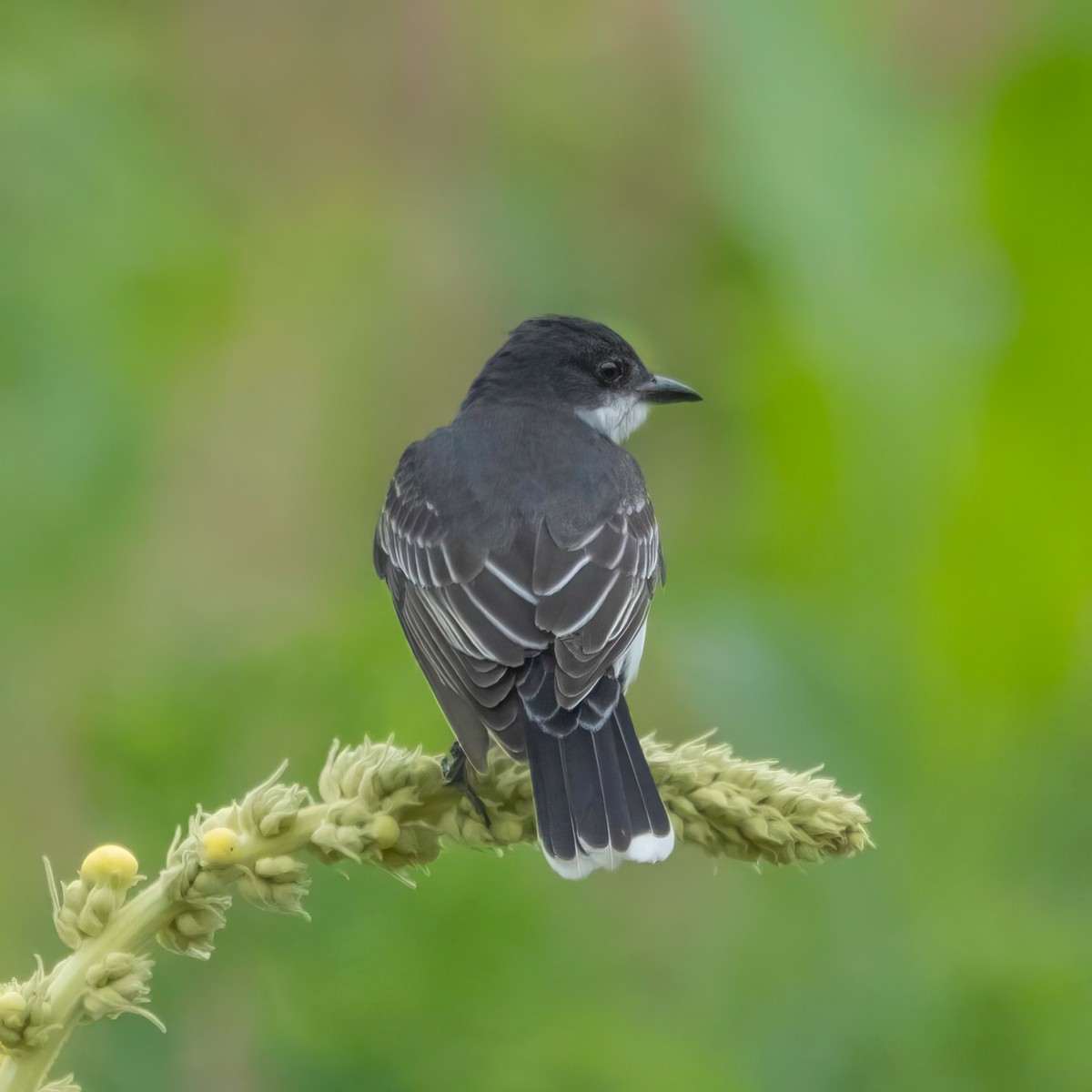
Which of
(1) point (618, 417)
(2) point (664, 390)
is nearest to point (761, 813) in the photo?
(2) point (664, 390)

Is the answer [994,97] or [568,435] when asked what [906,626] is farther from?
[568,435]

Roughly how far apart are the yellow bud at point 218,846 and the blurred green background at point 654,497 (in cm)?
136

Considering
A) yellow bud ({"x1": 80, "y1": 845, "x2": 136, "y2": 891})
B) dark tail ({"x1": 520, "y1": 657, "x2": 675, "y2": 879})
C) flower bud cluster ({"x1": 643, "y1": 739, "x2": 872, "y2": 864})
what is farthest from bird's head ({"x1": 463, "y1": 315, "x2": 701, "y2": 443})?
yellow bud ({"x1": 80, "y1": 845, "x2": 136, "y2": 891})

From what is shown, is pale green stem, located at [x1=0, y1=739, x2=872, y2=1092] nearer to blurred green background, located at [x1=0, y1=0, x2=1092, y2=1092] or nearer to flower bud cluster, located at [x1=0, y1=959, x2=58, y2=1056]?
flower bud cluster, located at [x1=0, y1=959, x2=58, y2=1056]

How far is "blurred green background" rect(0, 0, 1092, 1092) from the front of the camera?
3.16 meters

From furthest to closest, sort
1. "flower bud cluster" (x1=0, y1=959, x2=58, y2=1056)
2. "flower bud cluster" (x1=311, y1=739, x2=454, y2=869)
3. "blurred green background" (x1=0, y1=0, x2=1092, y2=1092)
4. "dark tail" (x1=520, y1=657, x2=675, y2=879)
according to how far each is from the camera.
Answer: "blurred green background" (x1=0, y1=0, x2=1092, y2=1092)
"dark tail" (x1=520, y1=657, x2=675, y2=879)
"flower bud cluster" (x1=311, y1=739, x2=454, y2=869)
"flower bud cluster" (x1=0, y1=959, x2=58, y2=1056)

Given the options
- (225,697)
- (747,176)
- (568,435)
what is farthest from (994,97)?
(225,697)

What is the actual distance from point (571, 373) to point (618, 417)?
0.25m

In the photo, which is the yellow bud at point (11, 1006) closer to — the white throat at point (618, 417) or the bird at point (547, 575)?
the bird at point (547, 575)

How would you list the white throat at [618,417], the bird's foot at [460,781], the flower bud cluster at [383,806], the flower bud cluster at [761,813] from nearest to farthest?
1. the flower bud cluster at [383,806]
2. the flower bud cluster at [761,813]
3. the bird's foot at [460,781]
4. the white throat at [618,417]

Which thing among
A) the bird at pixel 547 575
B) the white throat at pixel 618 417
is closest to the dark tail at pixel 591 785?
the bird at pixel 547 575

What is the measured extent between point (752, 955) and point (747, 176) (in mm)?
1883

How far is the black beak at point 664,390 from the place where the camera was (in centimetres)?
496

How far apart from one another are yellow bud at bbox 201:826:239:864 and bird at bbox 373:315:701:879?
2.37 ft
